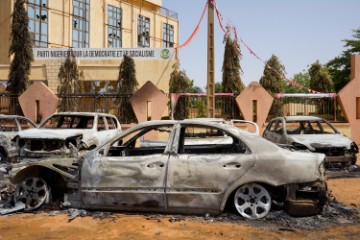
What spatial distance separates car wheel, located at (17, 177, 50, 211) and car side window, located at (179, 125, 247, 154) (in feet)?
7.16

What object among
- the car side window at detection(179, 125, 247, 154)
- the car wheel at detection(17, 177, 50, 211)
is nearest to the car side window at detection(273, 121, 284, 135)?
the car side window at detection(179, 125, 247, 154)

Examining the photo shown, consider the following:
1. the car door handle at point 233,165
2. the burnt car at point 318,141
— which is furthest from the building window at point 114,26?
the car door handle at point 233,165

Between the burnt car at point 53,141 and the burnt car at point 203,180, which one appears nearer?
the burnt car at point 203,180

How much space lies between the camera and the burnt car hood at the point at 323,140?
9.90 m

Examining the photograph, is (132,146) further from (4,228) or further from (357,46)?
(357,46)

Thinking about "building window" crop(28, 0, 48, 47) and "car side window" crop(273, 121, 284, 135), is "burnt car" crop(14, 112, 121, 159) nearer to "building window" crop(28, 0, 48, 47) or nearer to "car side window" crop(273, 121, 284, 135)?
"car side window" crop(273, 121, 284, 135)

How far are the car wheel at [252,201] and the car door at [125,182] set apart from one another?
105 centimetres

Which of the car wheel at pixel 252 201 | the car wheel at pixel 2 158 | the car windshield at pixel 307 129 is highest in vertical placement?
the car windshield at pixel 307 129

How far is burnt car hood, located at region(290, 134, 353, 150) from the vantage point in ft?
32.5

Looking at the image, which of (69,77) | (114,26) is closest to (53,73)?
(69,77)

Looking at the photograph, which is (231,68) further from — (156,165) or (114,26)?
(156,165)

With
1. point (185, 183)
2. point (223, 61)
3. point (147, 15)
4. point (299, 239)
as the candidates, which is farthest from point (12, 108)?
point (147, 15)

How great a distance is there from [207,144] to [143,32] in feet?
113

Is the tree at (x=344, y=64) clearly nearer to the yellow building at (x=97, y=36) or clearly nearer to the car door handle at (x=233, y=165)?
the yellow building at (x=97, y=36)
